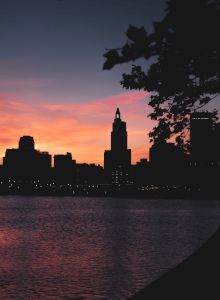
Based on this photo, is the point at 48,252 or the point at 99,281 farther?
the point at 48,252

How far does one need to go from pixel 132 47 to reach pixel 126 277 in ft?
83.1

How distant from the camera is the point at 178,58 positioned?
17.0 feet

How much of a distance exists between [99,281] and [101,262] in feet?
30.6

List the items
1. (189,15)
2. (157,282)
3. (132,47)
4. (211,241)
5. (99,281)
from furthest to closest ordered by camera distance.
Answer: (99,281)
(211,241)
(157,282)
(132,47)
(189,15)

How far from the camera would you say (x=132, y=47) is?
461cm

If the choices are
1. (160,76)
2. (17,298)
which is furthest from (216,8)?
(17,298)

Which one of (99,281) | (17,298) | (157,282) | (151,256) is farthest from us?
(151,256)

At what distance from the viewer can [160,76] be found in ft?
19.6

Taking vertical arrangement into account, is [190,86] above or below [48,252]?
above

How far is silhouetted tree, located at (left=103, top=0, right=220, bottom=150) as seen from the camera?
4387 mm

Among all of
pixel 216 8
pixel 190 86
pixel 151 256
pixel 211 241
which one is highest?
pixel 216 8

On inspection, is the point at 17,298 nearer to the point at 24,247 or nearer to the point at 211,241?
the point at 211,241

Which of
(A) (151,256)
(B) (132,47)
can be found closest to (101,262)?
(A) (151,256)

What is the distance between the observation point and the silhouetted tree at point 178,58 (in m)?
4.39
